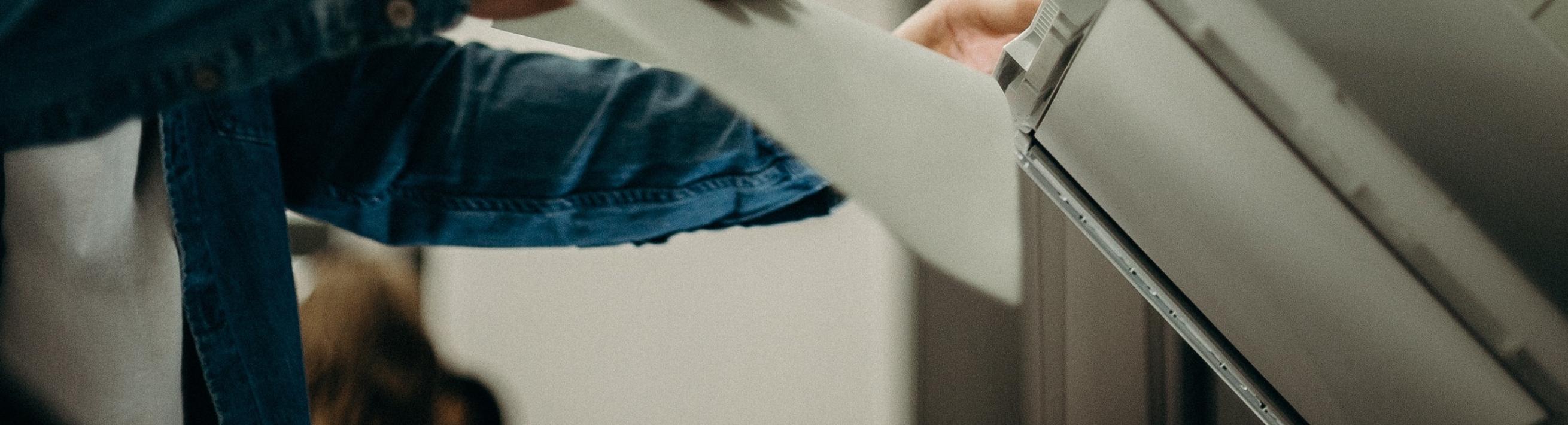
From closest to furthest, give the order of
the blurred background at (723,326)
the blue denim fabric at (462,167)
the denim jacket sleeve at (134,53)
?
the denim jacket sleeve at (134,53), the blue denim fabric at (462,167), the blurred background at (723,326)

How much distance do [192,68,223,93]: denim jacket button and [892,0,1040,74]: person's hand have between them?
0.37 m

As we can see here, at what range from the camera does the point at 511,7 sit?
0.27m

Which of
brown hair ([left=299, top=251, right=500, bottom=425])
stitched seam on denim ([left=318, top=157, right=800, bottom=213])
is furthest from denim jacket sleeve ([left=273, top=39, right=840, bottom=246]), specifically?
brown hair ([left=299, top=251, right=500, bottom=425])

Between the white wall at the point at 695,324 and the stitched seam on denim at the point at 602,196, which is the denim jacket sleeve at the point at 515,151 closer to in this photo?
the stitched seam on denim at the point at 602,196

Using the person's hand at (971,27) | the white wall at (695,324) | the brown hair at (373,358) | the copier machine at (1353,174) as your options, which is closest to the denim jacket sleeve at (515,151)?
the person's hand at (971,27)

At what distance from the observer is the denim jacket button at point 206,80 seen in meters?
0.23

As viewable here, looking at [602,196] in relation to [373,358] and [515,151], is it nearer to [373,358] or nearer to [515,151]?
[515,151]

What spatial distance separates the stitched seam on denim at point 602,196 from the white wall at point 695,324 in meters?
0.37

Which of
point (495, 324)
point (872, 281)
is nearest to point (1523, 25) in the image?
point (872, 281)

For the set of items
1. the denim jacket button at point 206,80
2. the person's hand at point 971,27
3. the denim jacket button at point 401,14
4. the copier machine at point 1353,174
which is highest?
the denim jacket button at point 206,80

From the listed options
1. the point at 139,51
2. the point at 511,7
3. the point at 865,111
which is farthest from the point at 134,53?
the point at 865,111

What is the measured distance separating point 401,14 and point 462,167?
32cm

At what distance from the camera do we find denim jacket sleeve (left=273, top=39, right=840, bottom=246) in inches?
20.5

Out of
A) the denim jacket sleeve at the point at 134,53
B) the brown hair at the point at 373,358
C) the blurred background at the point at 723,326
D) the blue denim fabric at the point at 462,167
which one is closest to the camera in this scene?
the denim jacket sleeve at the point at 134,53
